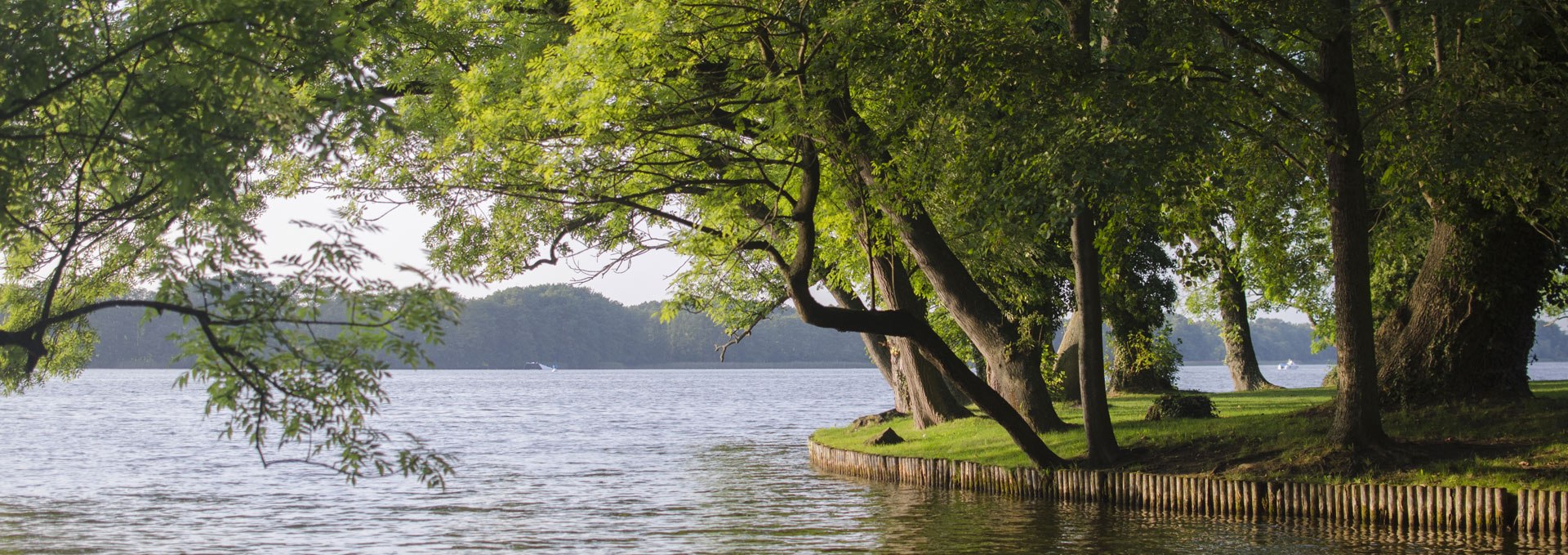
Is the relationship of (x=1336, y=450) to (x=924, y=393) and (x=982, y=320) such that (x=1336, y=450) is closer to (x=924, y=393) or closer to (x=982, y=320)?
(x=982, y=320)

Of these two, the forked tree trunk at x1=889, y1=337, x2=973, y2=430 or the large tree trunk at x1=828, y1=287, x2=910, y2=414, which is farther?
Answer: the large tree trunk at x1=828, y1=287, x2=910, y2=414

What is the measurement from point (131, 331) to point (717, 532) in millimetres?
99205

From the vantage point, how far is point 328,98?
7.61 meters

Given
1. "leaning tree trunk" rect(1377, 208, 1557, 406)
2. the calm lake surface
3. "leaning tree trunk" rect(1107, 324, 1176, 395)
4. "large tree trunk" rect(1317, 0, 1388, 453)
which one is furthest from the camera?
"leaning tree trunk" rect(1107, 324, 1176, 395)

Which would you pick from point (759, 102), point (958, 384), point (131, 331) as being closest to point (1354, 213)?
point (958, 384)

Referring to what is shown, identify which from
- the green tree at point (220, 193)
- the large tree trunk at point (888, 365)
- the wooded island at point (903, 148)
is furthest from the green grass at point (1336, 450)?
the green tree at point (220, 193)

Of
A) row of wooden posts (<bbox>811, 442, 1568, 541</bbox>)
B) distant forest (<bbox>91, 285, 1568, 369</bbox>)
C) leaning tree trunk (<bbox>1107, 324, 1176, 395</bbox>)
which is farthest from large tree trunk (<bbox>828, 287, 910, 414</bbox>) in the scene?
distant forest (<bbox>91, 285, 1568, 369</bbox>)

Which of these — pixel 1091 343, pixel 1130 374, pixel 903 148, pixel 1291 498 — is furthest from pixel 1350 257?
pixel 1130 374

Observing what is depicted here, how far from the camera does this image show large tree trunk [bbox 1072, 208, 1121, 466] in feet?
51.8

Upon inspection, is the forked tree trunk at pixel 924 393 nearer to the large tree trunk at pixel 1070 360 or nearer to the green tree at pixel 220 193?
the large tree trunk at pixel 1070 360

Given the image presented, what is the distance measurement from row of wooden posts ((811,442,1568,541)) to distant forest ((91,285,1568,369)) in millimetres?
111658

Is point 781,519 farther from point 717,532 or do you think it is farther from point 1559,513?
point 1559,513

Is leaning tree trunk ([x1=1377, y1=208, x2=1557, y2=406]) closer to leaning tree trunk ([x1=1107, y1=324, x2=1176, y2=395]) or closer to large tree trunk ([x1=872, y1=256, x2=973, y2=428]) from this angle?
large tree trunk ([x1=872, y1=256, x2=973, y2=428])

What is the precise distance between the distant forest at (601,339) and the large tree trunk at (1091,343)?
112 metres
